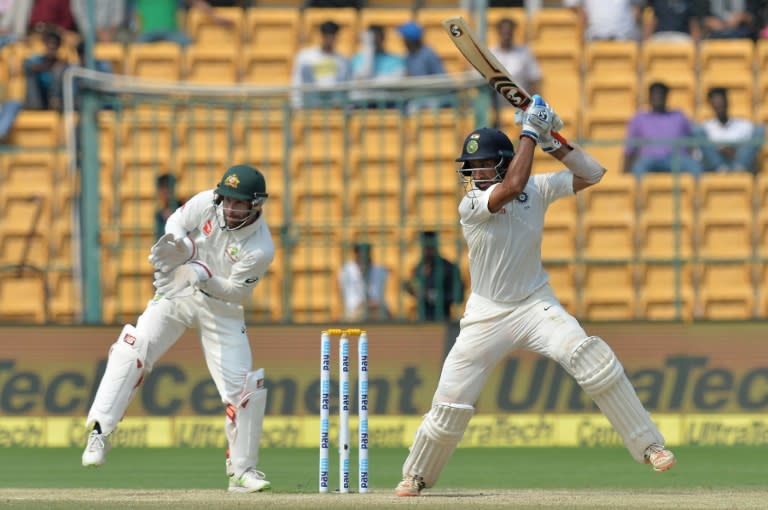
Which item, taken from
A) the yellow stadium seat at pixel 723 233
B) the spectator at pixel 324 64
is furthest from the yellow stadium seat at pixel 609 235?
the spectator at pixel 324 64

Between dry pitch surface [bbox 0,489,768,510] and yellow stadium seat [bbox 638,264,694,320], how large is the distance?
4.95m

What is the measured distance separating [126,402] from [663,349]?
5.10 metres

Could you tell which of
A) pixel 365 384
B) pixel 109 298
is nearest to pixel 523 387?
pixel 109 298

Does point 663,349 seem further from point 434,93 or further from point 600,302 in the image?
point 434,93

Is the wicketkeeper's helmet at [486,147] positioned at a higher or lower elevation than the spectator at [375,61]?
lower

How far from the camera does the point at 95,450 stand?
841 centimetres

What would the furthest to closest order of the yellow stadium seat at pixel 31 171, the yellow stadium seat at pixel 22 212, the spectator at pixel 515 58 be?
the spectator at pixel 515 58 → the yellow stadium seat at pixel 31 171 → the yellow stadium seat at pixel 22 212

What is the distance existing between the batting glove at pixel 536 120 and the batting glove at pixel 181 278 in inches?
75.3

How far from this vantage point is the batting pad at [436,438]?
809 centimetres

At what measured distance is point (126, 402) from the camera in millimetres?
8703

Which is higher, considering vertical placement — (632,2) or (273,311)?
(632,2)

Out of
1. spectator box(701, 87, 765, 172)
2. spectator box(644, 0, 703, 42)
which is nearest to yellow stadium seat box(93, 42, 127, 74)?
spectator box(644, 0, 703, 42)

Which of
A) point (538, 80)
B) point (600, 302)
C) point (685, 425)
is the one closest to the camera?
point (685, 425)

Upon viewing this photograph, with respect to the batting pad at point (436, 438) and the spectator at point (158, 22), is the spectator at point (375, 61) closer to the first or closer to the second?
the spectator at point (158, 22)
